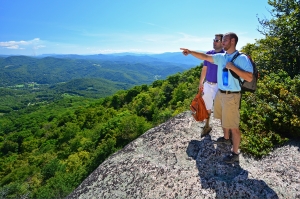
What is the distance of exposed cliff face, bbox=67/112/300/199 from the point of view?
406 centimetres

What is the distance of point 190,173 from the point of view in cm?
461

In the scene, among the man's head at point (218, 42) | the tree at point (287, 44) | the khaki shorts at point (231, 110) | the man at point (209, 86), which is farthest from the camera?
the tree at point (287, 44)

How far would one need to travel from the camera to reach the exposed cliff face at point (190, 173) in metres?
4.06

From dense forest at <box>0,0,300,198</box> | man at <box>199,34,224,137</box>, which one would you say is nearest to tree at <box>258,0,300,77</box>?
dense forest at <box>0,0,300,198</box>

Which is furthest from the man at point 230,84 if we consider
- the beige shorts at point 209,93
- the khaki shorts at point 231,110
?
the beige shorts at point 209,93

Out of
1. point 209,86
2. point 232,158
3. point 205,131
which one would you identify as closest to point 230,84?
point 209,86

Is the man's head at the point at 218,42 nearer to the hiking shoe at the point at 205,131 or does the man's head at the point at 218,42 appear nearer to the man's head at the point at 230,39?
the man's head at the point at 230,39

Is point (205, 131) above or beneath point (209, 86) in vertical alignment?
beneath

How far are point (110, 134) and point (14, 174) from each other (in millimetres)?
25376

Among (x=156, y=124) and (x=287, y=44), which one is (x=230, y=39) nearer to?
(x=287, y=44)

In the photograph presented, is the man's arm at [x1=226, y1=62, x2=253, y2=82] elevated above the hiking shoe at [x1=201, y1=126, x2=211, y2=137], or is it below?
above

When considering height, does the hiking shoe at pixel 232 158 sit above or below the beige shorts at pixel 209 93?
below

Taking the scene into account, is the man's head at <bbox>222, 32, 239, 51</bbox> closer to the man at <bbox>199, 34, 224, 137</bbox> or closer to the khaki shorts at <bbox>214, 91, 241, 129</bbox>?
the khaki shorts at <bbox>214, 91, 241, 129</bbox>

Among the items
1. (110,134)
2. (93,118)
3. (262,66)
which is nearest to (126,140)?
(110,134)
